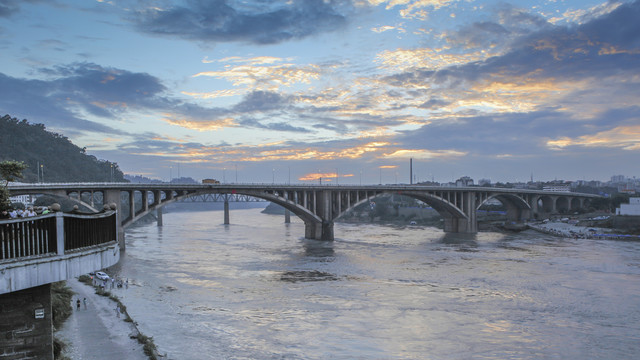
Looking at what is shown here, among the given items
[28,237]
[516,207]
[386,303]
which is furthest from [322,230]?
[516,207]

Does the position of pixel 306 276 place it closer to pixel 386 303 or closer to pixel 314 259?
pixel 314 259

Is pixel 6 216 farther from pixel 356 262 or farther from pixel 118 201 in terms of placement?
pixel 118 201

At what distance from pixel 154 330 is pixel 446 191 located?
72.7 m

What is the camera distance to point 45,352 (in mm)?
10430

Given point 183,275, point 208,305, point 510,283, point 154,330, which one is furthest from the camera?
point 183,275

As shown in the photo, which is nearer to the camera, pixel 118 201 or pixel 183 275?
pixel 183 275

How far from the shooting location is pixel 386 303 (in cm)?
3253

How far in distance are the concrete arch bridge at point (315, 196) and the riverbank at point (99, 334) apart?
20680 mm

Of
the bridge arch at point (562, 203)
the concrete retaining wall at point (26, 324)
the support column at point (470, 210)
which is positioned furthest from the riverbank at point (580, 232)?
the concrete retaining wall at point (26, 324)

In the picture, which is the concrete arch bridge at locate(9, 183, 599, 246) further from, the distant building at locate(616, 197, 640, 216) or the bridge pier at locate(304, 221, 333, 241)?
the distant building at locate(616, 197, 640, 216)

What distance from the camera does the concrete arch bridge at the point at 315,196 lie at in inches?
2131

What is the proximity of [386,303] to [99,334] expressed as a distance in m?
18.3

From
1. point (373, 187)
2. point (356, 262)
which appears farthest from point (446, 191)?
point (356, 262)

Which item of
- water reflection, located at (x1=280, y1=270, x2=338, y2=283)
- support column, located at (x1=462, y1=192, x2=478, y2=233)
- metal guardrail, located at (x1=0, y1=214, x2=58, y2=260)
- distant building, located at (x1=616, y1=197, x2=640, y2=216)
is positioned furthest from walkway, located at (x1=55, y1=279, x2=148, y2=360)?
distant building, located at (x1=616, y1=197, x2=640, y2=216)
